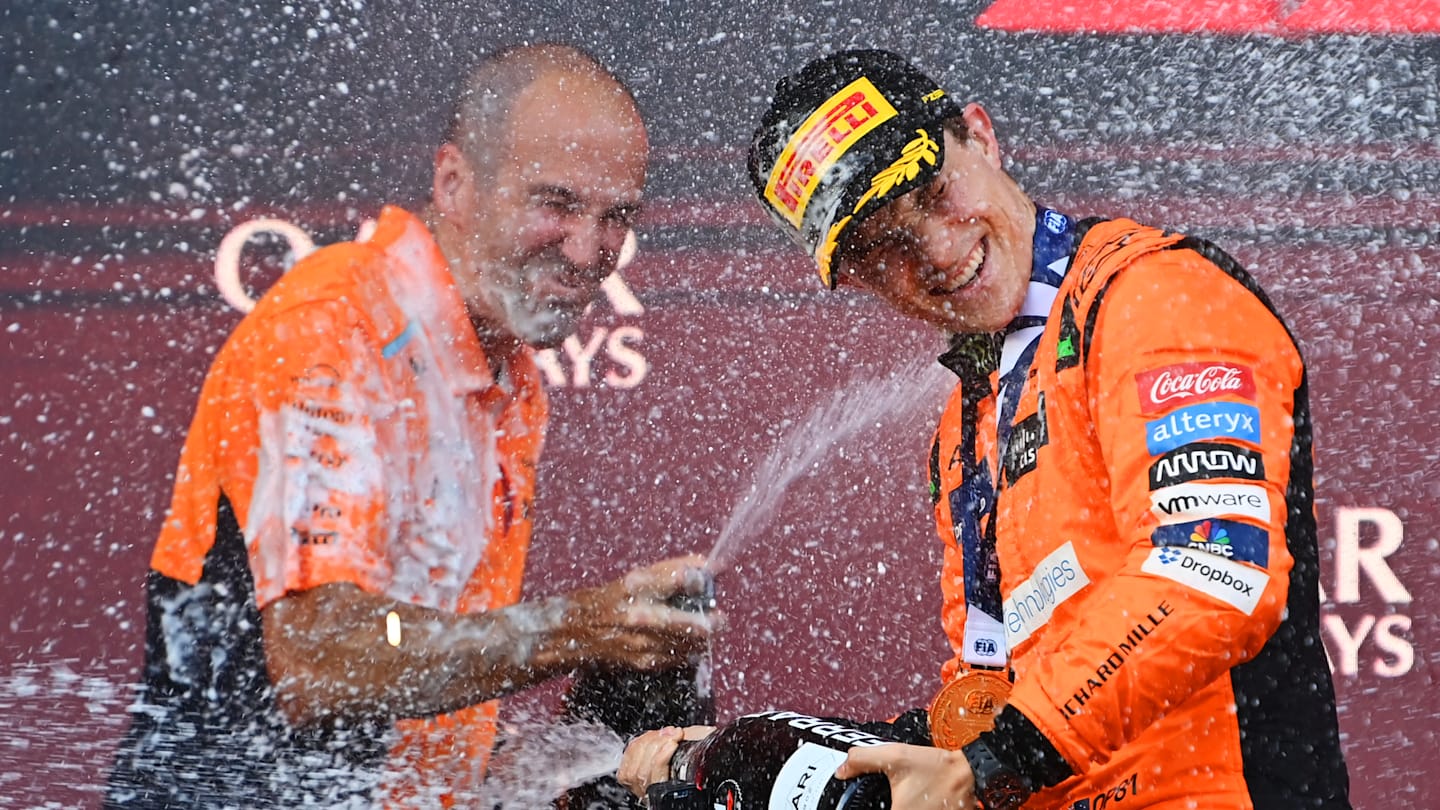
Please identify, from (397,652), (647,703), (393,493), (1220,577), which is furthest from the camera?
(393,493)

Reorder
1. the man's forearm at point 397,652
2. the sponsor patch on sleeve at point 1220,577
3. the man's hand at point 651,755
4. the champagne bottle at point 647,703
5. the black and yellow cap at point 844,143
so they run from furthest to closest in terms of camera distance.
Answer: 1. the man's forearm at point 397,652
2. the champagne bottle at point 647,703
3. the man's hand at point 651,755
4. the black and yellow cap at point 844,143
5. the sponsor patch on sleeve at point 1220,577

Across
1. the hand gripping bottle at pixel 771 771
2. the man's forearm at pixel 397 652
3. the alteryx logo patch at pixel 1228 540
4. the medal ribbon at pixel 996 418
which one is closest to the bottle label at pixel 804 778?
the hand gripping bottle at pixel 771 771

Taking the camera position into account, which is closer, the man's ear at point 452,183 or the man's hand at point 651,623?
the man's hand at point 651,623

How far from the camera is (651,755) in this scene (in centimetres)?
217

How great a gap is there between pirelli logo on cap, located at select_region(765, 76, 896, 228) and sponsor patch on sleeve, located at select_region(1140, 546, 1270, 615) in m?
0.74

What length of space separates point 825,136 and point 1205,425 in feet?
2.23

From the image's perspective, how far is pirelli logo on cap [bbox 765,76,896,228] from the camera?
200 centimetres

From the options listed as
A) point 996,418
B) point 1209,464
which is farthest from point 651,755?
point 1209,464

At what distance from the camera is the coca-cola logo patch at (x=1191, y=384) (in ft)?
5.56

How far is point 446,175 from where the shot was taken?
3250 mm

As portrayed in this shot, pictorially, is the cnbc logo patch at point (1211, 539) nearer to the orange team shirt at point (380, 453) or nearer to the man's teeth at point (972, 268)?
the man's teeth at point (972, 268)

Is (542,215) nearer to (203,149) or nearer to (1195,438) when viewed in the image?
(203,149)

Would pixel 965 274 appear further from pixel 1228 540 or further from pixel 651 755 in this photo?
pixel 651 755

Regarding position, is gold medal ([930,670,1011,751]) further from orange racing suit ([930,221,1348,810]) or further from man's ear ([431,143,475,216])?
man's ear ([431,143,475,216])
